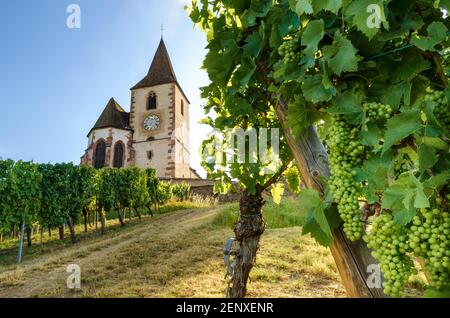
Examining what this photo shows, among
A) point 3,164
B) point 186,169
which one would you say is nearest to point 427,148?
point 3,164

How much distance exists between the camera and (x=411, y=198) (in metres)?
1.00

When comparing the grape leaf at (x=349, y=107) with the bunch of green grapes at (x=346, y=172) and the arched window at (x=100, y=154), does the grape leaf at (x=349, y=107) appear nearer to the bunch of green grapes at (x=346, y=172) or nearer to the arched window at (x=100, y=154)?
the bunch of green grapes at (x=346, y=172)

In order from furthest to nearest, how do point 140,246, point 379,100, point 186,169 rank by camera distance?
point 186,169
point 140,246
point 379,100

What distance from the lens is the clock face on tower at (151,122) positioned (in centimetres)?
3775

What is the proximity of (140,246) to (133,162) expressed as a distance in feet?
92.6

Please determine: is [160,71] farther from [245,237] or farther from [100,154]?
[245,237]

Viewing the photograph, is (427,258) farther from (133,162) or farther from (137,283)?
(133,162)

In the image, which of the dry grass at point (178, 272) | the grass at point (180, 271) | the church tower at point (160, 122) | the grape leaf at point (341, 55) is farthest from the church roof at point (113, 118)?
the grape leaf at point (341, 55)

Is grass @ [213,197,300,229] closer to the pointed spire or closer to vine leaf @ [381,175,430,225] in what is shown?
vine leaf @ [381,175,430,225]

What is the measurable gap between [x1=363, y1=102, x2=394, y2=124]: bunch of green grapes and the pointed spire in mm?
38737

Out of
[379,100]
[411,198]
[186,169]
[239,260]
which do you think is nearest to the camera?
[411,198]

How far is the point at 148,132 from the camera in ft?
125

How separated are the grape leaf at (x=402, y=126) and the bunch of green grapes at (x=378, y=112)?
0.15 m
